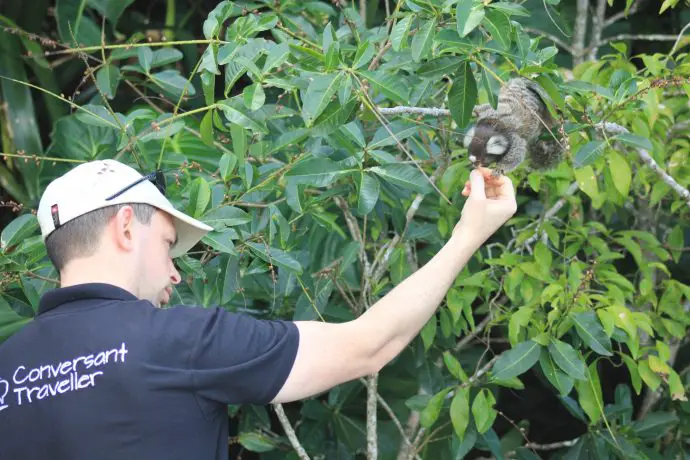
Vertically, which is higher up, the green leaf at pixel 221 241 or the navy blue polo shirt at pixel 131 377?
the navy blue polo shirt at pixel 131 377

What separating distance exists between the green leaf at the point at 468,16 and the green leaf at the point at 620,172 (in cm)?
69

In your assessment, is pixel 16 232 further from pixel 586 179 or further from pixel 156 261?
pixel 586 179

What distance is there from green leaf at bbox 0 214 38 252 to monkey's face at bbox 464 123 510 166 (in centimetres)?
96

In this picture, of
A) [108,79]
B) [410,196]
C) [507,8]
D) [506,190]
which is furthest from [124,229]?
[108,79]

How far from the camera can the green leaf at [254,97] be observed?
1978 mm

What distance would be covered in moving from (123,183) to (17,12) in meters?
2.44

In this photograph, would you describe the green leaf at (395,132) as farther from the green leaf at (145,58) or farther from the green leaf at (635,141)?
the green leaf at (145,58)

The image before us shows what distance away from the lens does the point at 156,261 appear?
1.71 meters

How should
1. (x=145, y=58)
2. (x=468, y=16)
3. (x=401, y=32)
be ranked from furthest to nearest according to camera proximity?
(x=145, y=58) → (x=401, y=32) → (x=468, y=16)

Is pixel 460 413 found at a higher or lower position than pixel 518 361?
lower

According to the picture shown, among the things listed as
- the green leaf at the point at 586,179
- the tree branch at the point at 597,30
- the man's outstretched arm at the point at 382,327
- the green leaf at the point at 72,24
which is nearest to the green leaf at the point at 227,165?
the man's outstretched arm at the point at 382,327

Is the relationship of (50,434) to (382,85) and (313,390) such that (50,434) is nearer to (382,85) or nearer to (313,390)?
(313,390)

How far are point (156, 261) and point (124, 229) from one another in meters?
0.08

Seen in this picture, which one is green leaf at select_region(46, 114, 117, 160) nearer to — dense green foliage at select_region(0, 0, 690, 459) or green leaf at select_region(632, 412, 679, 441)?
dense green foliage at select_region(0, 0, 690, 459)
